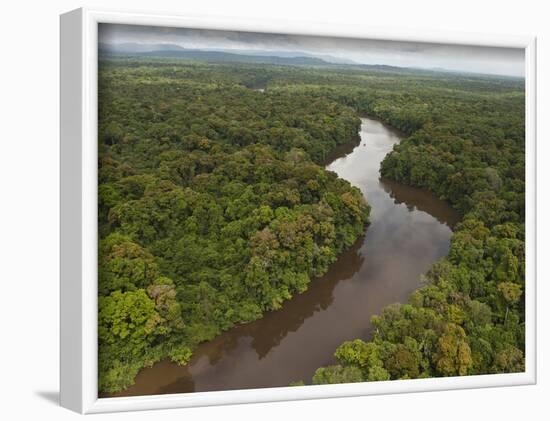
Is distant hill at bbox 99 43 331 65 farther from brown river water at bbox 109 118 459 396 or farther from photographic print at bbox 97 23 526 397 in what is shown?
brown river water at bbox 109 118 459 396

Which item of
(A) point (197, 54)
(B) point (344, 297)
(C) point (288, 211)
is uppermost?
(A) point (197, 54)

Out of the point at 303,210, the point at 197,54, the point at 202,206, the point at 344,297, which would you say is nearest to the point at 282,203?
the point at 303,210

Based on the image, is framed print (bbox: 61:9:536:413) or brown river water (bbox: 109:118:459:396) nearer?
framed print (bbox: 61:9:536:413)

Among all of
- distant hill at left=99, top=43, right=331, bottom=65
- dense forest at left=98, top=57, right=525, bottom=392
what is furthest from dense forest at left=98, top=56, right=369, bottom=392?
distant hill at left=99, top=43, right=331, bottom=65

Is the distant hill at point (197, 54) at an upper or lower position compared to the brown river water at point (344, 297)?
upper

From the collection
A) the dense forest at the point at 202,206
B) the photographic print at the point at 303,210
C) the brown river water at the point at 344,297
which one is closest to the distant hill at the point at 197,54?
the photographic print at the point at 303,210

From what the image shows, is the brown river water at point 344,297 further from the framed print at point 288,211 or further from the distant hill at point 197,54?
the distant hill at point 197,54

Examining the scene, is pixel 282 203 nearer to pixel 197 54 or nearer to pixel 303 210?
pixel 303 210
